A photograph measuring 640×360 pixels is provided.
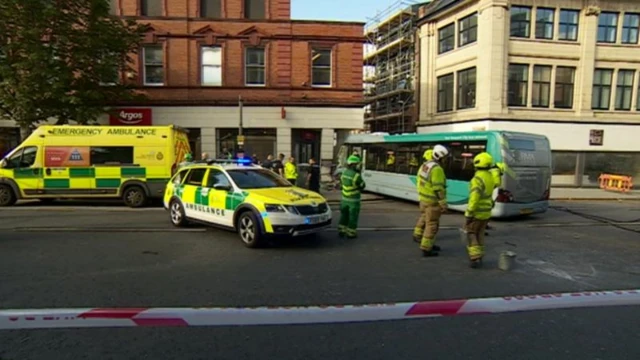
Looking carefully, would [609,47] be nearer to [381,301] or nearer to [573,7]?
[573,7]

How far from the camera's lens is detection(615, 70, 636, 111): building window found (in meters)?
22.7

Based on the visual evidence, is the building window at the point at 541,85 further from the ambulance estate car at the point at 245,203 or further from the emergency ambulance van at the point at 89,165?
the emergency ambulance van at the point at 89,165

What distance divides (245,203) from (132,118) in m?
15.2

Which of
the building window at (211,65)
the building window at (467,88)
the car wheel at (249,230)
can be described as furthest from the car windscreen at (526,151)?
the building window at (211,65)

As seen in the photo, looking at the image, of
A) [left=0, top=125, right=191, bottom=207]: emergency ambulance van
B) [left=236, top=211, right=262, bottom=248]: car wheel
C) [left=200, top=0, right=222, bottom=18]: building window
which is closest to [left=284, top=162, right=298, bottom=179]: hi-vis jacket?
[left=0, top=125, right=191, bottom=207]: emergency ambulance van

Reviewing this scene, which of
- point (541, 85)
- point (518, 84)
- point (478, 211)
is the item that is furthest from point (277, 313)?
point (541, 85)

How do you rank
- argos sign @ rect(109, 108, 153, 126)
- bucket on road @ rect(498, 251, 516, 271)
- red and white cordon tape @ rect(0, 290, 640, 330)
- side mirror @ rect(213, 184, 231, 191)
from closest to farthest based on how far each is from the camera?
red and white cordon tape @ rect(0, 290, 640, 330) → bucket on road @ rect(498, 251, 516, 271) → side mirror @ rect(213, 184, 231, 191) → argos sign @ rect(109, 108, 153, 126)

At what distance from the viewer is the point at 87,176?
499 inches

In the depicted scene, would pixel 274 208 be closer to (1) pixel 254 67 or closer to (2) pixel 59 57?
(2) pixel 59 57

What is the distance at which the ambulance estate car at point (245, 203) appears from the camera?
6.97 m

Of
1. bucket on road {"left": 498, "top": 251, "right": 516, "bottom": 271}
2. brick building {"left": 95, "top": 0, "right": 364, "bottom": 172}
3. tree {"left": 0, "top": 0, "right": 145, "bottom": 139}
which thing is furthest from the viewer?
brick building {"left": 95, "top": 0, "right": 364, "bottom": 172}

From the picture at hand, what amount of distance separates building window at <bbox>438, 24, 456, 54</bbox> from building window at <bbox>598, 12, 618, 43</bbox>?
7.78 meters

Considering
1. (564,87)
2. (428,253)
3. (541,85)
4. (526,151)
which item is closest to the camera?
(428,253)

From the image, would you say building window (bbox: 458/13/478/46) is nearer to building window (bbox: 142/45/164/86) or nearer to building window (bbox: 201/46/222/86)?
building window (bbox: 201/46/222/86)
